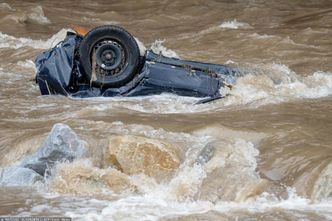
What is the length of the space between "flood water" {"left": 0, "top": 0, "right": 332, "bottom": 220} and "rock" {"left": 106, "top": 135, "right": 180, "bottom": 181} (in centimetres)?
9

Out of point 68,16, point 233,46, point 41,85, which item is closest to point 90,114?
point 41,85

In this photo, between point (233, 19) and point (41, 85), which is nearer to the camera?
point (41, 85)

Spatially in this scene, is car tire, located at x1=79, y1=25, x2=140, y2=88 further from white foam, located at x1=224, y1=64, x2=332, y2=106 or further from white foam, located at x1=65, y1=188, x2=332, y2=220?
white foam, located at x1=65, y1=188, x2=332, y2=220

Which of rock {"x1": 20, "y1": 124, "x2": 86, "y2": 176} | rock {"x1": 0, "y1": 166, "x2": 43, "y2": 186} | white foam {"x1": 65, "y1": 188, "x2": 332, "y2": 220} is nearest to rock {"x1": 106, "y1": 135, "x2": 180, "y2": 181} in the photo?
rock {"x1": 20, "y1": 124, "x2": 86, "y2": 176}

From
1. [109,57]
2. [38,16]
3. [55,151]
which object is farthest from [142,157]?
[38,16]

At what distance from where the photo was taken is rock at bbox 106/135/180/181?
6219 mm

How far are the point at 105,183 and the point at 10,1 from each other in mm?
15026

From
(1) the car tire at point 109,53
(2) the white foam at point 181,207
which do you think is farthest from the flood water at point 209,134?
(1) the car tire at point 109,53

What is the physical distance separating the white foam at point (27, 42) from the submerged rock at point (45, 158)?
289 inches

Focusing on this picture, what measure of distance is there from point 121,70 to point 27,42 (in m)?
6.18

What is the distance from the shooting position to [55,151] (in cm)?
629

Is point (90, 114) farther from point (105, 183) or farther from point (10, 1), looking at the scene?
point (10, 1)

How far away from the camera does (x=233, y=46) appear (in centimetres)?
1328

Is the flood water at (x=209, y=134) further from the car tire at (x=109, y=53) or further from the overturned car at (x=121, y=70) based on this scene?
the car tire at (x=109, y=53)
